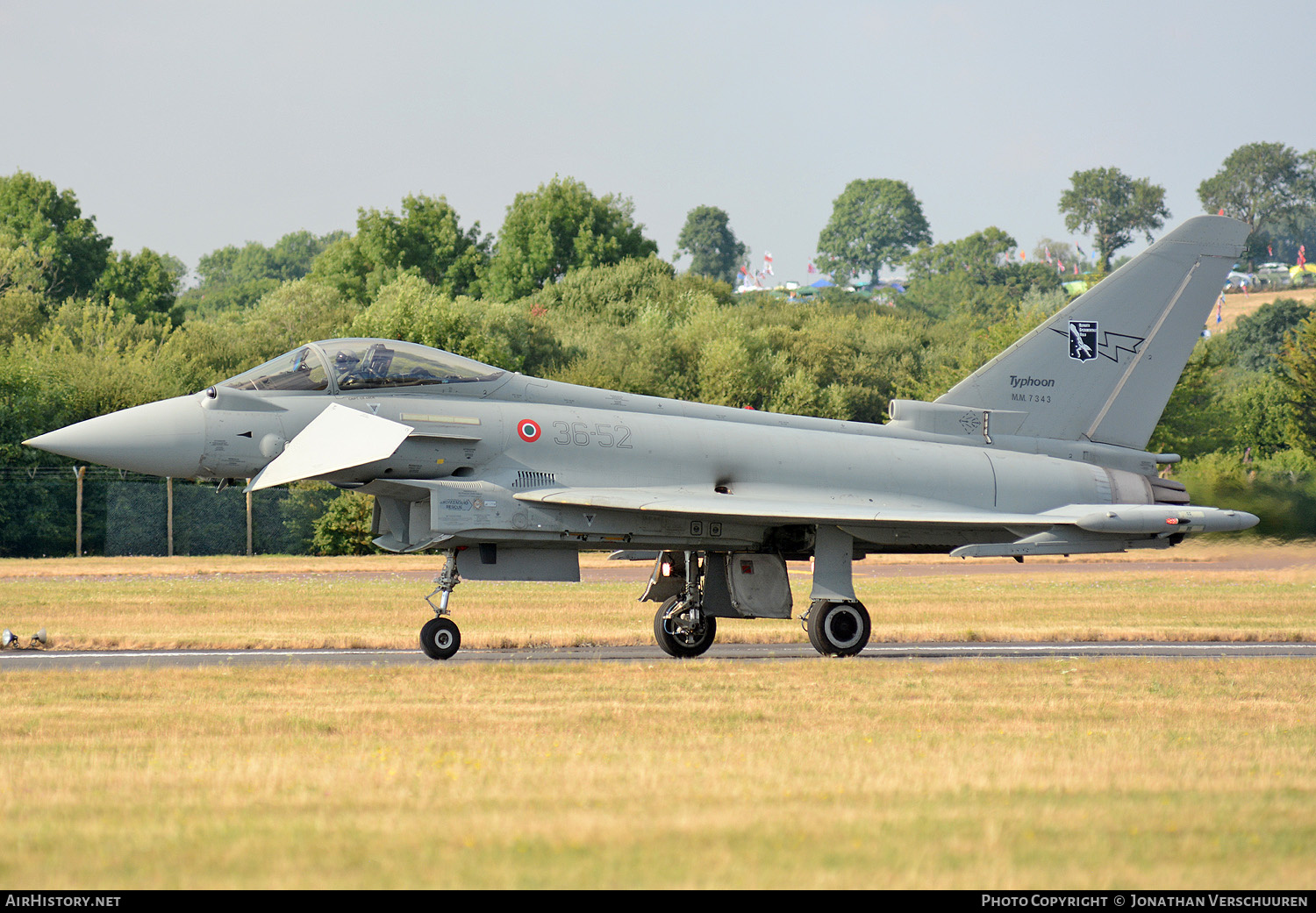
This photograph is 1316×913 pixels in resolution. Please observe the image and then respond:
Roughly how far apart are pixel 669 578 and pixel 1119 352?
23.4 ft

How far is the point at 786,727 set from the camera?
10430 mm

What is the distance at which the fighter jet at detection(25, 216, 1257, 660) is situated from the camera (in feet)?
51.1

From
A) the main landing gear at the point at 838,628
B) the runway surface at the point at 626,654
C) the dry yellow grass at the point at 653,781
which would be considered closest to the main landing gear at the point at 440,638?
the runway surface at the point at 626,654

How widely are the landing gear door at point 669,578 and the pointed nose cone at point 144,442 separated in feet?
19.5

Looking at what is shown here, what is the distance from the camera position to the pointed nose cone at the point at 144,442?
1538cm

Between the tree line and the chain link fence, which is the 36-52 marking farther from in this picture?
the chain link fence

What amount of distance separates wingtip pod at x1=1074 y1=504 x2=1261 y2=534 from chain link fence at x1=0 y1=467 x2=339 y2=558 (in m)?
27.8

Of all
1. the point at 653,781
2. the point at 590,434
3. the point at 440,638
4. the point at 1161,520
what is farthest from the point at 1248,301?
the point at 653,781

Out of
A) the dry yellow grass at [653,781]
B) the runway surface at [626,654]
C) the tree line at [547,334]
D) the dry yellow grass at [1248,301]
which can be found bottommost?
the runway surface at [626,654]

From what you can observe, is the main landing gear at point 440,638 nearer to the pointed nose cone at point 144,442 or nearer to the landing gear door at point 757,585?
the pointed nose cone at point 144,442

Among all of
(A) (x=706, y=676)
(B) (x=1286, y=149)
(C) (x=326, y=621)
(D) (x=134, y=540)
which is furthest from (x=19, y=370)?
(B) (x=1286, y=149)

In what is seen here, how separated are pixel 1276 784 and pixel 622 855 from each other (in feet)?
14.1

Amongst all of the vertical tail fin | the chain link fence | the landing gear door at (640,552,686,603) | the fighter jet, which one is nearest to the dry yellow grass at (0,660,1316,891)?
the fighter jet

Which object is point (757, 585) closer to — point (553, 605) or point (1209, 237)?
point (1209, 237)
